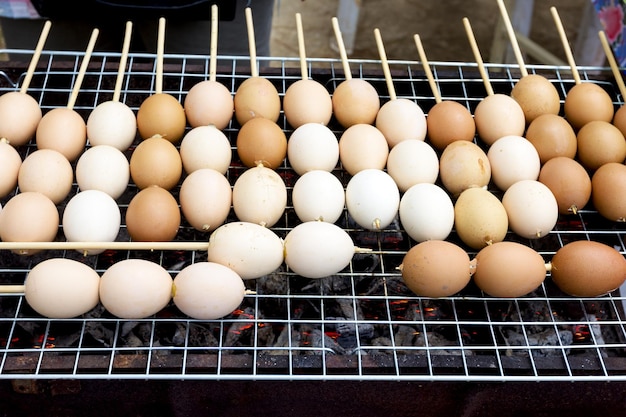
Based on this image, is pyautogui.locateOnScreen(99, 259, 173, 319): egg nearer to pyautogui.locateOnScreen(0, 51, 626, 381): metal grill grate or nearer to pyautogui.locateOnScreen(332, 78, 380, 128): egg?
pyautogui.locateOnScreen(0, 51, 626, 381): metal grill grate

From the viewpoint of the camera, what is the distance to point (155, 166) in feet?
5.68

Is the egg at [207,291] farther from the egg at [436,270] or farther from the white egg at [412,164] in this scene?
the white egg at [412,164]

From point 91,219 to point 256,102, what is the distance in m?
0.60

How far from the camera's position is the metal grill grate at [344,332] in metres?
1.44

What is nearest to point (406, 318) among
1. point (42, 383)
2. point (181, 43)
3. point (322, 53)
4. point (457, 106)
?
point (457, 106)

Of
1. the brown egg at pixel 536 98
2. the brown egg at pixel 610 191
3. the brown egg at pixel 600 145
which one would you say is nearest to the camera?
the brown egg at pixel 610 191

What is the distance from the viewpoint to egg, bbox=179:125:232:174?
1776 millimetres

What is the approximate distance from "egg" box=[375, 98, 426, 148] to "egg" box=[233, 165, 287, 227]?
15.4 inches

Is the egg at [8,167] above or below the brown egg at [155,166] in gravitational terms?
below

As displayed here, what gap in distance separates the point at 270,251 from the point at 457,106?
0.77 m

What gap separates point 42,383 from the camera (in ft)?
4.85

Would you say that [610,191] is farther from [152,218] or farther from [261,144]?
[152,218]

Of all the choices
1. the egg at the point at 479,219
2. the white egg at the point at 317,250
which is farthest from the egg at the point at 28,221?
the egg at the point at 479,219

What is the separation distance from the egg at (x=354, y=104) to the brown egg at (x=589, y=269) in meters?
0.69
